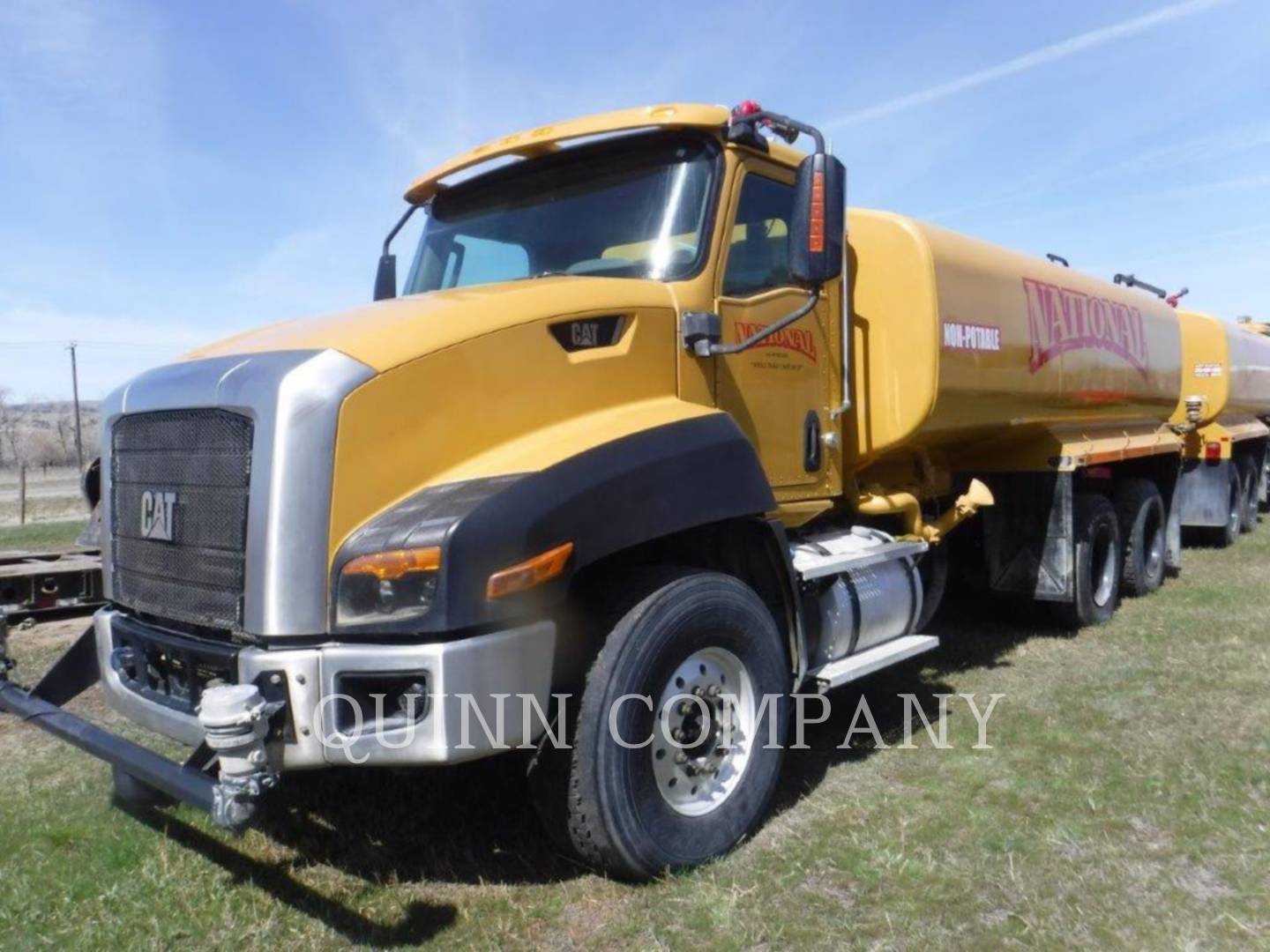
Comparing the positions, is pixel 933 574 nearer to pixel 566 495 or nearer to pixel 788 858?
pixel 788 858

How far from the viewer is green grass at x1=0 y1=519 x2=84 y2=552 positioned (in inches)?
555

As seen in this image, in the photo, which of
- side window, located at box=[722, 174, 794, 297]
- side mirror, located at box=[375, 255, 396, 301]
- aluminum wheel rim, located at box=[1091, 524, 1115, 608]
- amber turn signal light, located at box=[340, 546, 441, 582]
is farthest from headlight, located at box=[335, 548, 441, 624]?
aluminum wheel rim, located at box=[1091, 524, 1115, 608]

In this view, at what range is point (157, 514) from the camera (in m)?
3.63

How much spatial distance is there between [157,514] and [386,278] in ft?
7.62

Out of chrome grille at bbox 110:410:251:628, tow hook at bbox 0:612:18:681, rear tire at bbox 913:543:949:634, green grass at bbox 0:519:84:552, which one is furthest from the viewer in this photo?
green grass at bbox 0:519:84:552

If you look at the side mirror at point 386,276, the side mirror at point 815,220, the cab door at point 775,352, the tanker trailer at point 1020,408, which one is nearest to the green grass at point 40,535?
the side mirror at point 386,276

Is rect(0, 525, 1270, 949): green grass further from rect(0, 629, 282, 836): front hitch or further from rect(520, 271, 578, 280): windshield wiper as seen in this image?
rect(520, 271, 578, 280): windshield wiper

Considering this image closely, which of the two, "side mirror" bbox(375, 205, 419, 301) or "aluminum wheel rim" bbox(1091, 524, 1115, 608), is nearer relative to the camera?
"side mirror" bbox(375, 205, 419, 301)

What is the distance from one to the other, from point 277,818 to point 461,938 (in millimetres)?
1323

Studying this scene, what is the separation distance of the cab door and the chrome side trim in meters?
1.73

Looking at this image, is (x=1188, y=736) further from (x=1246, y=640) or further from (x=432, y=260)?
(x=432, y=260)

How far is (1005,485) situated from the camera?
292 inches

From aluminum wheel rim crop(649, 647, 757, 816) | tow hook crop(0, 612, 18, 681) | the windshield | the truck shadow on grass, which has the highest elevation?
the windshield

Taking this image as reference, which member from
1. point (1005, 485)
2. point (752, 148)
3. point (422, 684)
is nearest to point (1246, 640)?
point (1005, 485)
